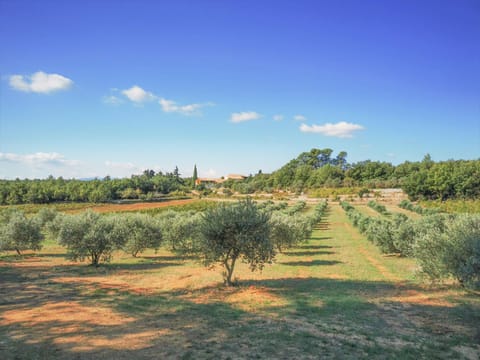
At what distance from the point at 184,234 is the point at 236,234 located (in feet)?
64.8

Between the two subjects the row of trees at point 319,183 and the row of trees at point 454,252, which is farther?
the row of trees at point 319,183

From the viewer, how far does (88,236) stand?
27516 mm

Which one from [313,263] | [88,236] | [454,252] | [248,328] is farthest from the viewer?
[313,263]

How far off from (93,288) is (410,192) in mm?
102408

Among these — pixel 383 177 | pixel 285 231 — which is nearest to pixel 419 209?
pixel 285 231

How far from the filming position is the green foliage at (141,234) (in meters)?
34.7

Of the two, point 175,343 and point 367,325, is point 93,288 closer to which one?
point 175,343

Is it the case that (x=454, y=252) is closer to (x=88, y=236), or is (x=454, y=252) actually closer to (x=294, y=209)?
(x=88, y=236)

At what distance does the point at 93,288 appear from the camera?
20.6m

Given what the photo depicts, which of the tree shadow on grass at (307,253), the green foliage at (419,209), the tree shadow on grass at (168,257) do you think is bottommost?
the tree shadow on grass at (168,257)

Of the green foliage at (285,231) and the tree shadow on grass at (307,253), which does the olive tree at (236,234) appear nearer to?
the green foliage at (285,231)

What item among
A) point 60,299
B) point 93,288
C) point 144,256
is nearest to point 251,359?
point 60,299

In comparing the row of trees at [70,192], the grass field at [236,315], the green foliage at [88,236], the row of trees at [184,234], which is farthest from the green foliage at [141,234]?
the row of trees at [70,192]

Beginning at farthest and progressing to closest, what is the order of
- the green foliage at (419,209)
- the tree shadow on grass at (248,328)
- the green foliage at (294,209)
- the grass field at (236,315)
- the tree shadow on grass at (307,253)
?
the green foliage at (419,209) → the green foliage at (294,209) → the tree shadow on grass at (307,253) → the grass field at (236,315) → the tree shadow on grass at (248,328)
